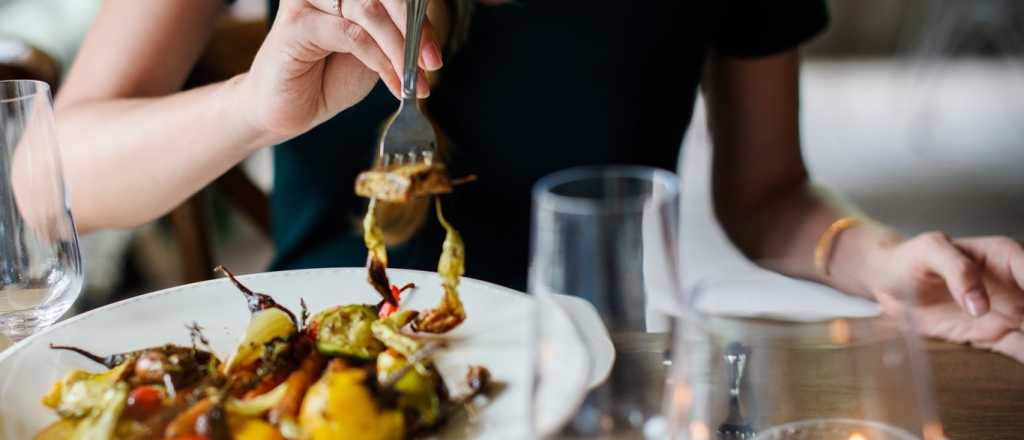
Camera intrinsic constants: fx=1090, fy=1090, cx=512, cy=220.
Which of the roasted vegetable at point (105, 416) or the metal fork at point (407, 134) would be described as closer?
the roasted vegetable at point (105, 416)

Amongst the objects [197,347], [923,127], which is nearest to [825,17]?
[197,347]

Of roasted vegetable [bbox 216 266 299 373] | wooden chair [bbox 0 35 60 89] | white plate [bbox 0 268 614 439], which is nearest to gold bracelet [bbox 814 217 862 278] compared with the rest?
white plate [bbox 0 268 614 439]

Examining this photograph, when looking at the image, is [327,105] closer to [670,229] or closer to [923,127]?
[670,229]

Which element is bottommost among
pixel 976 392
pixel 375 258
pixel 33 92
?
pixel 976 392

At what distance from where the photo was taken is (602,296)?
1.23ft

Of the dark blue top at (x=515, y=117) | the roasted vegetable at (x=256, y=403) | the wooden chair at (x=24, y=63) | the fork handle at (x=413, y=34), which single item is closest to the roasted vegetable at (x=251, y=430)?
the roasted vegetable at (x=256, y=403)

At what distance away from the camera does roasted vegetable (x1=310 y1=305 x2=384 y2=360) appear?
1.93 ft

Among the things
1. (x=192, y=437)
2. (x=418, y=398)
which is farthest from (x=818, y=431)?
(x=192, y=437)

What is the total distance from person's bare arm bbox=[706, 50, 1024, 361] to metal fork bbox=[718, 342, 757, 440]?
0.81 feet

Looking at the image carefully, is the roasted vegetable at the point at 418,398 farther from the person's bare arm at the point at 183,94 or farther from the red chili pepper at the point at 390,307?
the person's bare arm at the point at 183,94

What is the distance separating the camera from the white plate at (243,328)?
1.82 feet

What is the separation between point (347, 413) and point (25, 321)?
284mm

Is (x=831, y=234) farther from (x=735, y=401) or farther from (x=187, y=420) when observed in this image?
(x=187, y=420)

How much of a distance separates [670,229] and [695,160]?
287cm
